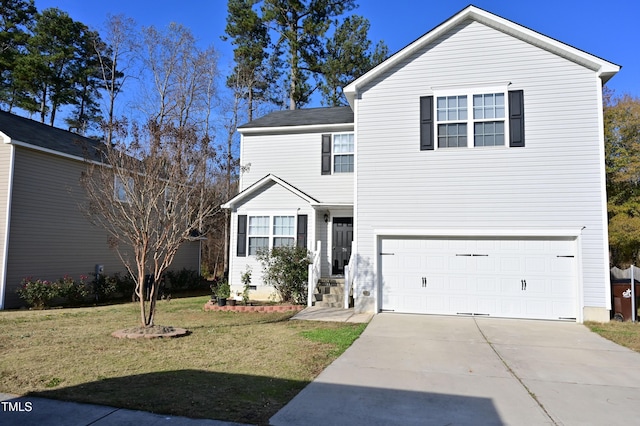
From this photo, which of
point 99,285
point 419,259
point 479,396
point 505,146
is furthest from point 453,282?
point 99,285

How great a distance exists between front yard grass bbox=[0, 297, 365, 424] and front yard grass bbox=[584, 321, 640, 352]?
5.00 metres

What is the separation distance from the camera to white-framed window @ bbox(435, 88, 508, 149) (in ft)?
35.2

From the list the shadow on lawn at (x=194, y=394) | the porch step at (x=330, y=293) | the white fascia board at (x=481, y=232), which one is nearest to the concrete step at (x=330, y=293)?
the porch step at (x=330, y=293)

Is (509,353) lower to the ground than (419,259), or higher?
lower

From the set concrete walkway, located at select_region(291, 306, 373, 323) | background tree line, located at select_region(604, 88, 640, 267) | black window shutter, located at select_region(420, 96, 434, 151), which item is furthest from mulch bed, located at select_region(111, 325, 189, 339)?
background tree line, located at select_region(604, 88, 640, 267)

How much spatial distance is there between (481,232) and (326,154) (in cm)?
594

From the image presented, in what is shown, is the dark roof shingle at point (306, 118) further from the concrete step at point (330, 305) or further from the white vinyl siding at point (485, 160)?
the concrete step at point (330, 305)

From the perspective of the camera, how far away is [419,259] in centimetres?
1104

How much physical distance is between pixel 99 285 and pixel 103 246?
197cm

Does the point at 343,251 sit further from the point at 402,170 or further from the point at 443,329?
the point at 443,329

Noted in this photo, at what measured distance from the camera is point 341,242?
44.8 ft

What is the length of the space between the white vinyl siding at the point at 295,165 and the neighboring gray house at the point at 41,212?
5.26 metres

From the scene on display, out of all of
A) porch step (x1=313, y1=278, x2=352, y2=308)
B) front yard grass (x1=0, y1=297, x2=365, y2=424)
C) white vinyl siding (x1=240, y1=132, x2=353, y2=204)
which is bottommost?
front yard grass (x1=0, y1=297, x2=365, y2=424)

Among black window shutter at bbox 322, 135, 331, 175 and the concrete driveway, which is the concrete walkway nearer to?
the concrete driveway
